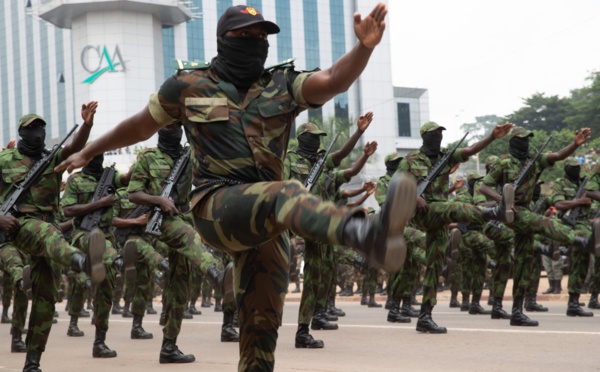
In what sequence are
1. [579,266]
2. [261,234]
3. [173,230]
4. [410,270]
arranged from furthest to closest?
[579,266], [410,270], [173,230], [261,234]

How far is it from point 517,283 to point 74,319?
19.7 feet

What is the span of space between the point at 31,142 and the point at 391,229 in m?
5.30

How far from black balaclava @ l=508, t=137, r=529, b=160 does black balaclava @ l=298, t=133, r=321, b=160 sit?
263cm

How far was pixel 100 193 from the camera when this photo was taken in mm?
10188

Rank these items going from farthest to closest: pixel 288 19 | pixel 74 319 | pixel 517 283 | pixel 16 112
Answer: pixel 16 112 < pixel 288 19 < pixel 74 319 < pixel 517 283

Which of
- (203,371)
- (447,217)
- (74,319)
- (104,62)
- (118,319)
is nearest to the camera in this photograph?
(203,371)

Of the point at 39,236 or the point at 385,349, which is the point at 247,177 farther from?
the point at 385,349

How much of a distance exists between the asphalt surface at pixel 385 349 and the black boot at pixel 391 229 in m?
3.82

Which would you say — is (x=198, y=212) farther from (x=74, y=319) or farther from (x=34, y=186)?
(x=74, y=319)

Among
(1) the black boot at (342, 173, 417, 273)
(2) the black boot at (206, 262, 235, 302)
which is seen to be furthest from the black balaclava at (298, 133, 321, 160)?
(1) the black boot at (342, 173, 417, 273)

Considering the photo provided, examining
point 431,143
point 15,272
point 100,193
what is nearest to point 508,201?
point 431,143

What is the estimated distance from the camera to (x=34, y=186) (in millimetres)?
8039

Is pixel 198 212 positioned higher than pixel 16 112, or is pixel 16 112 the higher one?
pixel 16 112

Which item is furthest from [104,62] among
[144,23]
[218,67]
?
[218,67]
